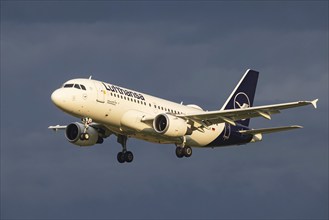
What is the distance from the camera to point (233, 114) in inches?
3209

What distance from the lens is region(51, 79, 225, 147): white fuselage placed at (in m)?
78.5

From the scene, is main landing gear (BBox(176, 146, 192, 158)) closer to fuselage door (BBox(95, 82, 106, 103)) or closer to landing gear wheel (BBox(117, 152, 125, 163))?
landing gear wheel (BBox(117, 152, 125, 163))

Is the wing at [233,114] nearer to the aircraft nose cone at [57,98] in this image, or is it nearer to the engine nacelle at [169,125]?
the engine nacelle at [169,125]

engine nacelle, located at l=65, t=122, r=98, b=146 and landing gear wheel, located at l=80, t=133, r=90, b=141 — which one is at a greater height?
engine nacelle, located at l=65, t=122, r=98, b=146

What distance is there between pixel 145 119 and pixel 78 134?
19.9 ft

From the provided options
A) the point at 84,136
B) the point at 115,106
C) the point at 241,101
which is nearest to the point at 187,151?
the point at 115,106

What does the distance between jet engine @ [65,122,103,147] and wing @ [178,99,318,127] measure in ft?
24.0

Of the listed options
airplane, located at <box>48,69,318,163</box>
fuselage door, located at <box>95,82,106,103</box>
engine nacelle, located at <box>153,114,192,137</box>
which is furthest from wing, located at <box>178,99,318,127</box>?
fuselage door, located at <box>95,82,106,103</box>

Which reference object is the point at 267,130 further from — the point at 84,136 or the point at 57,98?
the point at 57,98

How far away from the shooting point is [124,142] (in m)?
86.5

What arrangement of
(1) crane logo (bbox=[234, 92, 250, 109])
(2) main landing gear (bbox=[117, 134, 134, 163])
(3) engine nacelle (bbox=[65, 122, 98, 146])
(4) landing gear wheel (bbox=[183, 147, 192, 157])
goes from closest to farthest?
(4) landing gear wheel (bbox=[183, 147, 192, 157])
(3) engine nacelle (bbox=[65, 122, 98, 146])
(2) main landing gear (bbox=[117, 134, 134, 163])
(1) crane logo (bbox=[234, 92, 250, 109])

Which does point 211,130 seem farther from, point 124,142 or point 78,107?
point 78,107

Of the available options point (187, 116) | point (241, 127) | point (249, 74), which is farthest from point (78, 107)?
point (249, 74)

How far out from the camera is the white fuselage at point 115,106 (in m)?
78.5
